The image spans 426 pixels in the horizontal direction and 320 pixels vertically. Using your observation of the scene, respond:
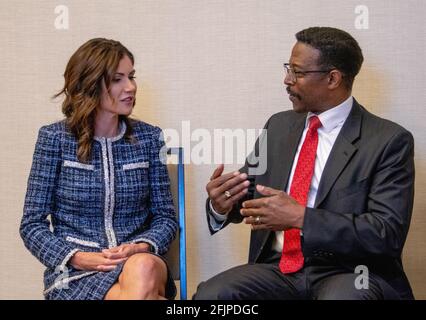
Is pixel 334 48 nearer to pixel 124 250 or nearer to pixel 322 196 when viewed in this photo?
pixel 322 196

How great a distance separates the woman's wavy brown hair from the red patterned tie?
0.64 m

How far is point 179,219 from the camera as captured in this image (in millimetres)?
2295

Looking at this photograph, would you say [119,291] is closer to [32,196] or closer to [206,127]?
[32,196]

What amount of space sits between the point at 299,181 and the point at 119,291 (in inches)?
24.9

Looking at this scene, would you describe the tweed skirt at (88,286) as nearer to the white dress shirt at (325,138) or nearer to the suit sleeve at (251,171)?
the suit sleeve at (251,171)

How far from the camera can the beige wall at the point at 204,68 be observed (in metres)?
2.55

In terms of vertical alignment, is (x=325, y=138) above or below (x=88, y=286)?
above

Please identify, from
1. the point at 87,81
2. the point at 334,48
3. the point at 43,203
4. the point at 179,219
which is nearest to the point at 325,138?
the point at 334,48

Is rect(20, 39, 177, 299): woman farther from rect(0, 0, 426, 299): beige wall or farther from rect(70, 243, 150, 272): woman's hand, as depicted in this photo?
rect(0, 0, 426, 299): beige wall

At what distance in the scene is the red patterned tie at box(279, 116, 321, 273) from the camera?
6.87 ft

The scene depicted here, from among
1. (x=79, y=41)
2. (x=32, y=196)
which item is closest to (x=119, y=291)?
(x=32, y=196)

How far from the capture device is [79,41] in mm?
2637

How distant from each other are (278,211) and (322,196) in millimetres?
179

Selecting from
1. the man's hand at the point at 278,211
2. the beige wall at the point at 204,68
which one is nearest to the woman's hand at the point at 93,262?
the man's hand at the point at 278,211
